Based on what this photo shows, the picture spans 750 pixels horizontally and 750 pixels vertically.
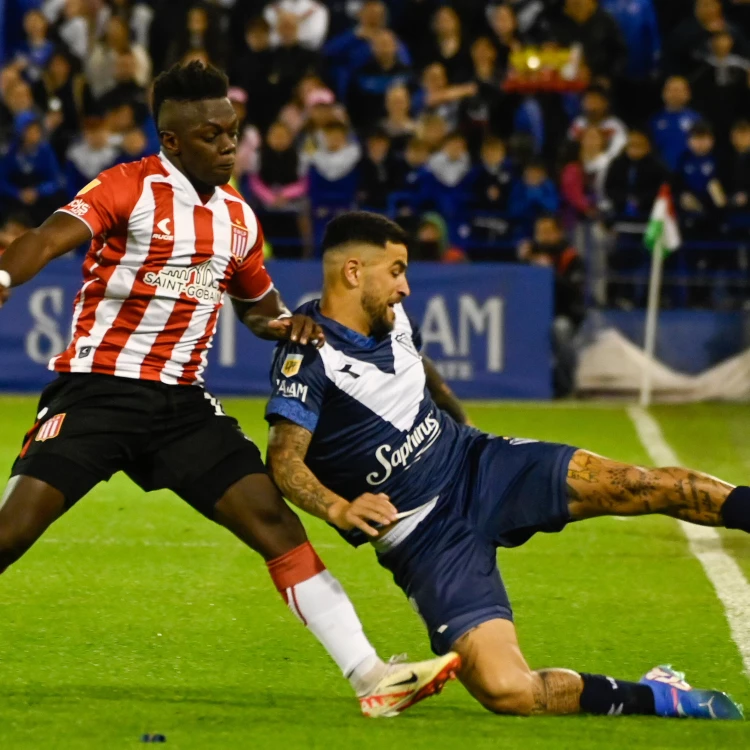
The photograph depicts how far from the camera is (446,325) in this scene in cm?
1371

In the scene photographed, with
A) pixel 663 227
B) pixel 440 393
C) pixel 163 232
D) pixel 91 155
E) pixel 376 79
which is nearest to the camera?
pixel 163 232

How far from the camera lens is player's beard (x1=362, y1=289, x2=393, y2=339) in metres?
4.93

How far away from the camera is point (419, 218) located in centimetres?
1427

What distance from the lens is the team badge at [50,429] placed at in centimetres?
483

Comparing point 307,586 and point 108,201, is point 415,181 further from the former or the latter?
point 307,586

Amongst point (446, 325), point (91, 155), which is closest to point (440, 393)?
point (446, 325)

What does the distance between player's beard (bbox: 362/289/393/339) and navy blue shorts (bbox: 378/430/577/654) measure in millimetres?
513

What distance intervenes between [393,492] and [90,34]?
13298mm

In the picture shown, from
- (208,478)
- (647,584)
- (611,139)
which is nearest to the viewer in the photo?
(208,478)

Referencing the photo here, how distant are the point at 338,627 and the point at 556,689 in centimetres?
69

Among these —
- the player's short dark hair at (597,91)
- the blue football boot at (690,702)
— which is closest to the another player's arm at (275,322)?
the blue football boot at (690,702)

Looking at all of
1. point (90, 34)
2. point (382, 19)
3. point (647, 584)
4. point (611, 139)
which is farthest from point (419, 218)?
point (647, 584)

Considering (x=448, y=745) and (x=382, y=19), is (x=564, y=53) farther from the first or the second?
(x=448, y=745)

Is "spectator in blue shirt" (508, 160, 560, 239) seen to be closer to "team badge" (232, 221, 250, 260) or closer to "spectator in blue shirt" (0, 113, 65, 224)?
"spectator in blue shirt" (0, 113, 65, 224)
